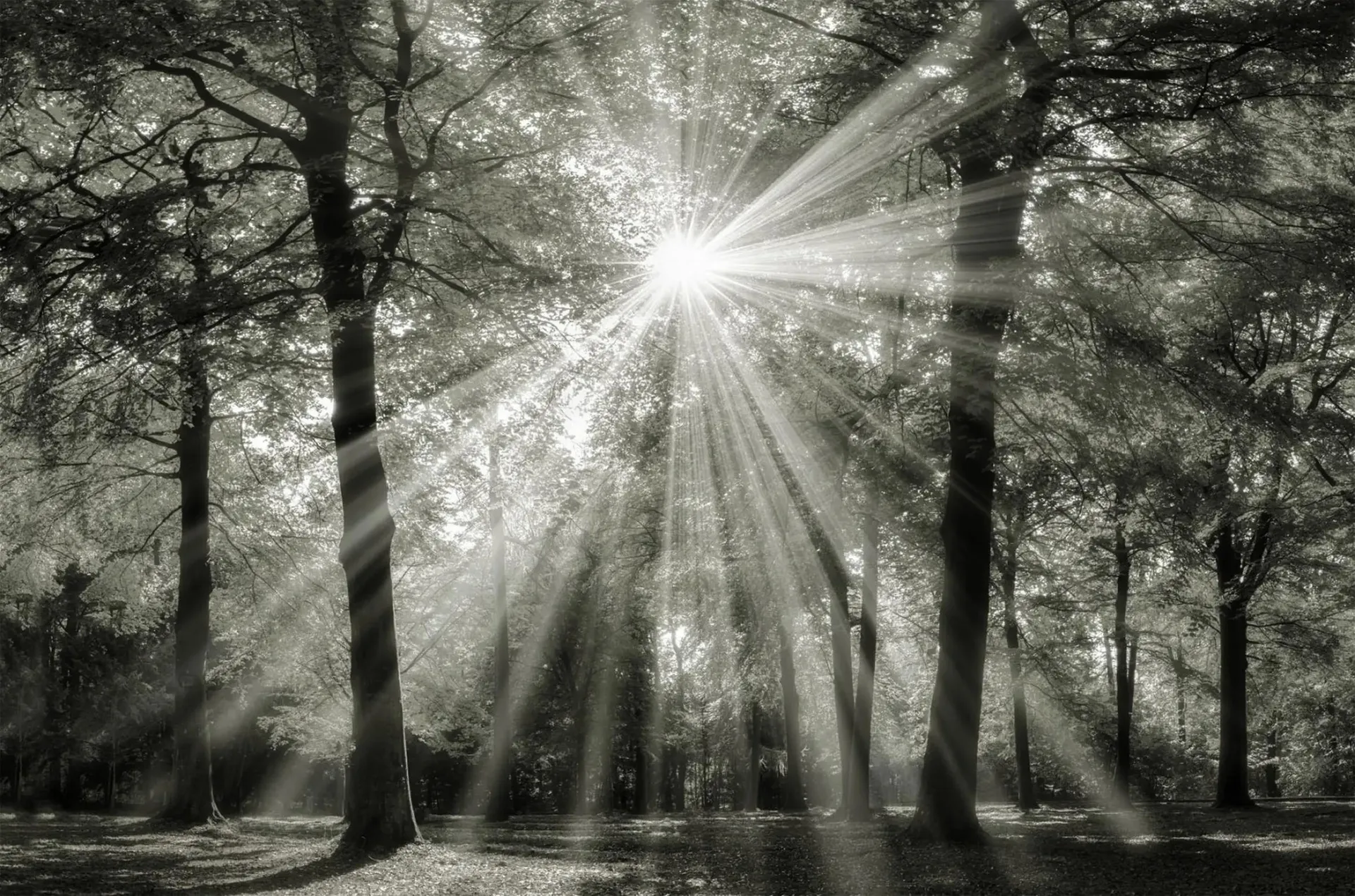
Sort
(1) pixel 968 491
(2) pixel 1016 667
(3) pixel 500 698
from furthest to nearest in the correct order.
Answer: (2) pixel 1016 667
(3) pixel 500 698
(1) pixel 968 491

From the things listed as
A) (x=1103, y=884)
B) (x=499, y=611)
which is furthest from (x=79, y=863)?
(x=499, y=611)

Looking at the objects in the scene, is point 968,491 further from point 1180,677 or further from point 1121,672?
point 1180,677

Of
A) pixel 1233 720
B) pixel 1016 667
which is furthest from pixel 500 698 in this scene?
pixel 1233 720

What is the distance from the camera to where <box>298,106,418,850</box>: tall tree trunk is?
548 inches

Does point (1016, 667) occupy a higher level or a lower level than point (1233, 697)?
higher

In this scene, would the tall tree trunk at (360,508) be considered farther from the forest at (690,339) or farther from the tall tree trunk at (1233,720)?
the tall tree trunk at (1233,720)

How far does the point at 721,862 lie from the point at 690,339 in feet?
32.1

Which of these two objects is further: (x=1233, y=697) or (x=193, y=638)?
(x=1233, y=697)

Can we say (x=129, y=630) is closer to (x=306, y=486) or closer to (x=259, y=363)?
(x=306, y=486)

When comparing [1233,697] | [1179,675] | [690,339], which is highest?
[690,339]

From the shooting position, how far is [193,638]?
907 inches

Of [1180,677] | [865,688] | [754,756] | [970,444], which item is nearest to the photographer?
[970,444]

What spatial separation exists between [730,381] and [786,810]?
18945 mm

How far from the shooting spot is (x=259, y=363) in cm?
1445
